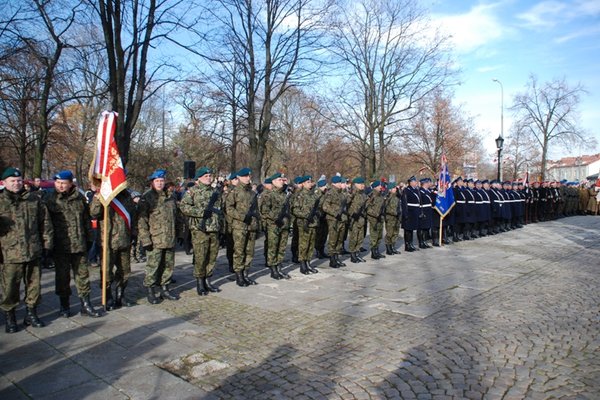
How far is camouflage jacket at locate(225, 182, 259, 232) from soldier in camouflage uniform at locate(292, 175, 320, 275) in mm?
1520

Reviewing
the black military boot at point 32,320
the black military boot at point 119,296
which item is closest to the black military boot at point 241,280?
the black military boot at point 119,296

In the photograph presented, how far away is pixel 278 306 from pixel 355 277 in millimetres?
2628

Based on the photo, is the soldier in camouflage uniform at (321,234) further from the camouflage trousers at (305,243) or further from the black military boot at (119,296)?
the black military boot at (119,296)

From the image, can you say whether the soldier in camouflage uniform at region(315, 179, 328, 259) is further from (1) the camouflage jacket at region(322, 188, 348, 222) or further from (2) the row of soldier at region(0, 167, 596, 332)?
(1) the camouflage jacket at region(322, 188, 348, 222)

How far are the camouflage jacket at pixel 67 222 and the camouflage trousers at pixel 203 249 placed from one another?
178cm

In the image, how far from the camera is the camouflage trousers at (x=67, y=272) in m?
6.19

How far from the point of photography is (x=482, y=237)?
1609 cm

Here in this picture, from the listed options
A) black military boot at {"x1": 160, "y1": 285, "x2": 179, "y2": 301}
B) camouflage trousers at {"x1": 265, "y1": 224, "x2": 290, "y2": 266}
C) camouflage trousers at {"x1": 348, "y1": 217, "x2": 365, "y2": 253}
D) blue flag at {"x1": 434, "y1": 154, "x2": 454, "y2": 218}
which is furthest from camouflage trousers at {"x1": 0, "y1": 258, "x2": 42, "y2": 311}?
blue flag at {"x1": 434, "y1": 154, "x2": 454, "y2": 218}

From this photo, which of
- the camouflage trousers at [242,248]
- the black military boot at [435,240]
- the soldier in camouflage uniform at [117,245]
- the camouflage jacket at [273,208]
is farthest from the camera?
the black military boot at [435,240]

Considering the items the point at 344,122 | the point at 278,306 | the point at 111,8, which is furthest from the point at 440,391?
the point at 344,122

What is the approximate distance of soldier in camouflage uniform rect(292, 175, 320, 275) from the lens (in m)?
9.40

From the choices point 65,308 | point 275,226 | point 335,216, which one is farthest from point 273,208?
point 65,308

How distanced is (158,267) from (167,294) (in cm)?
49

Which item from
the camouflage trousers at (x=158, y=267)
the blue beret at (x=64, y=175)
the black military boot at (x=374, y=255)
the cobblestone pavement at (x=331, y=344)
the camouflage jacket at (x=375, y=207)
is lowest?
the cobblestone pavement at (x=331, y=344)
